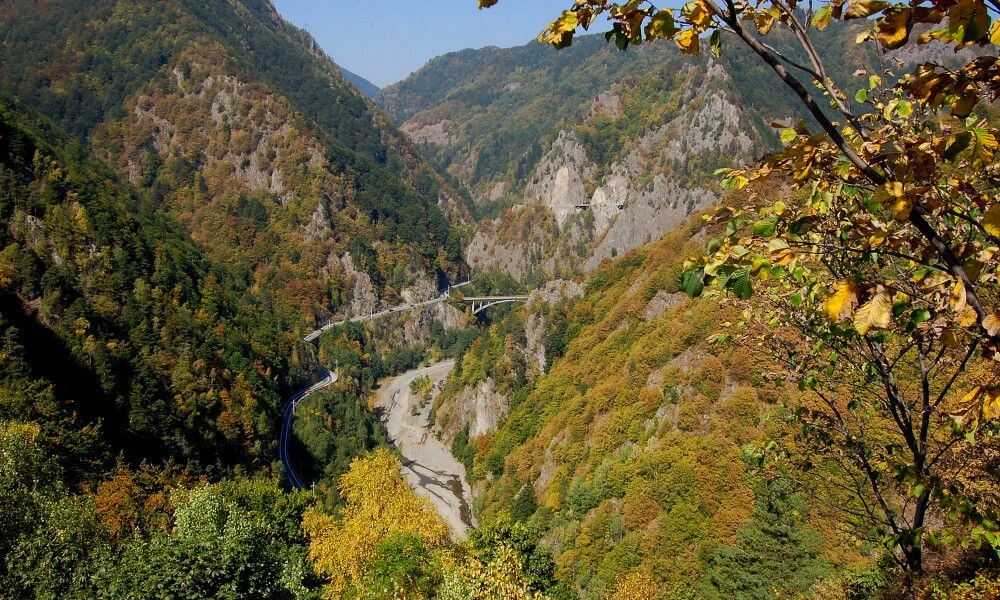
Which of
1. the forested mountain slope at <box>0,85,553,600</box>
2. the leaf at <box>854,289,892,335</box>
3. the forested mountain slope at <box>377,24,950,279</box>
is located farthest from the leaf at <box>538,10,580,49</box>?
the forested mountain slope at <box>377,24,950,279</box>

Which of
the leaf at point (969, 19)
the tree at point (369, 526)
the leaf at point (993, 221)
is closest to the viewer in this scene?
the leaf at point (969, 19)

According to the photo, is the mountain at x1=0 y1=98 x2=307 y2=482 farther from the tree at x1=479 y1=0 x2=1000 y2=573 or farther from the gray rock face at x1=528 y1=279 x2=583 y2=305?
the tree at x1=479 y1=0 x2=1000 y2=573

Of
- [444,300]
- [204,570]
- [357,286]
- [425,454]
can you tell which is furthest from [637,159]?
[204,570]

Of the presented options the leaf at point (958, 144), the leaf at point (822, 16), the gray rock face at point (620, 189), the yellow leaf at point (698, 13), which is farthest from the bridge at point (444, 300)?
the leaf at point (958, 144)

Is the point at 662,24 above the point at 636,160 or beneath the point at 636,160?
beneath

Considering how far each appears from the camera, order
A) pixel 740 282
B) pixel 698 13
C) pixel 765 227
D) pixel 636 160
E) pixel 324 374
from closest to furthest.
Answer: pixel 740 282
pixel 698 13
pixel 765 227
pixel 324 374
pixel 636 160

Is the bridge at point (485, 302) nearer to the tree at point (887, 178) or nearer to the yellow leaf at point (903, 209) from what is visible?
the tree at point (887, 178)

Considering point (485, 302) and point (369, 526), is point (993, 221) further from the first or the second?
point (485, 302)
